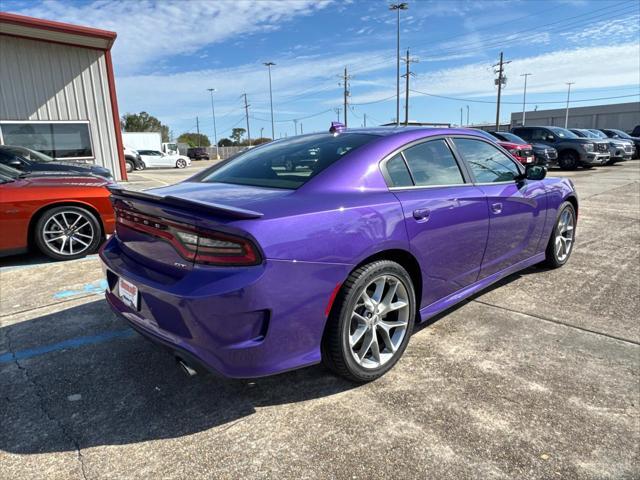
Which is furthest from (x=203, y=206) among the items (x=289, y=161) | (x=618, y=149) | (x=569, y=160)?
(x=618, y=149)

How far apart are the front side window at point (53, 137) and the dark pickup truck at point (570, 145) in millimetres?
16103

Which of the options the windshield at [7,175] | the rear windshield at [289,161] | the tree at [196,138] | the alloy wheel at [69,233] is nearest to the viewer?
the rear windshield at [289,161]

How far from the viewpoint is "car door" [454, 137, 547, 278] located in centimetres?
333

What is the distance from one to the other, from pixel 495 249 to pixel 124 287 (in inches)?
106

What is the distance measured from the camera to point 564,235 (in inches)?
183

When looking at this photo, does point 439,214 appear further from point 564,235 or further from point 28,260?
point 28,260

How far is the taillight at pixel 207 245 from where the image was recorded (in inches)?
76.3

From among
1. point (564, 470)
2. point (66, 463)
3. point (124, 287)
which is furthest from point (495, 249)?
point (66, 463)

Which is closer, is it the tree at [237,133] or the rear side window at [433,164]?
the rear side window at [433,164]

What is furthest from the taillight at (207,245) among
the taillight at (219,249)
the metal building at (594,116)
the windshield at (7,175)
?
the metal building at (594,116)

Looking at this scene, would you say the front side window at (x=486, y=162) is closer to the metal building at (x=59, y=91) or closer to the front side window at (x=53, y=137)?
the metal building at (x=59, y=91)

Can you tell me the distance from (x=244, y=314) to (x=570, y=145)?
17.8m

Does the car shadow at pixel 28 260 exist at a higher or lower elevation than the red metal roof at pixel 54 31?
lower

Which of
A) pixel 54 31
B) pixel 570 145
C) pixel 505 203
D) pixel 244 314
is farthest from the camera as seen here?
pixel 570 145
